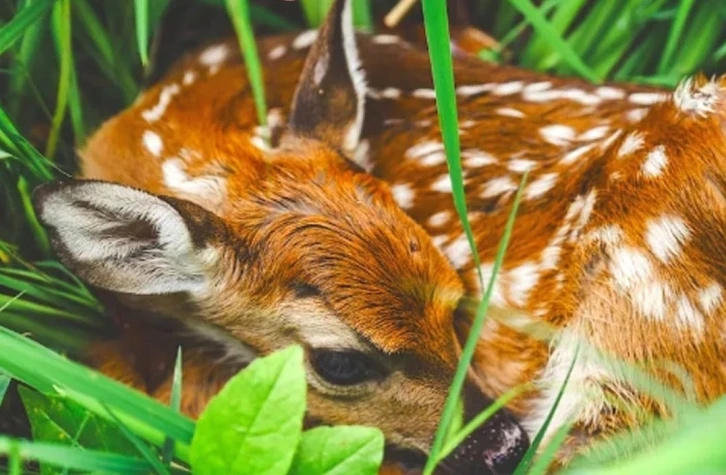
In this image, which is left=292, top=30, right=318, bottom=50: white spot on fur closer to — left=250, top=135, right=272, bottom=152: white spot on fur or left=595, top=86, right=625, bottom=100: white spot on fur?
left=250, top=135, right=272, bottom=152: white spot on fur

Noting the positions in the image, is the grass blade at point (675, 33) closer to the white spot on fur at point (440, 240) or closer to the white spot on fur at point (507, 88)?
the white spot on fur at point (507, 88)

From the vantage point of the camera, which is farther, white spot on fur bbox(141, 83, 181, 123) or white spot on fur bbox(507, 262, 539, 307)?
white spot on fur bbox(141, 83, 181, 123)

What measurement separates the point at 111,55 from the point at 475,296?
90cm

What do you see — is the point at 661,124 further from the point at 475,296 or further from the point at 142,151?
the point at 142,151

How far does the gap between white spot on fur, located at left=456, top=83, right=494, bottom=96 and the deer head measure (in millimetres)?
398

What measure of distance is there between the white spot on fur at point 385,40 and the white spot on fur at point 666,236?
2.64 feet

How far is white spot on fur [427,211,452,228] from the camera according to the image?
2.09 m

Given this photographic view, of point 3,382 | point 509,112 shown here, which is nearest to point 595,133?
point 509,112

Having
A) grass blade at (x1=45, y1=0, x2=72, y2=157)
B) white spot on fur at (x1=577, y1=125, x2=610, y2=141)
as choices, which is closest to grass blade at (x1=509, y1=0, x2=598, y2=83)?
white spot on fur at (x1=577, y1=125, x2=610, y2=141)

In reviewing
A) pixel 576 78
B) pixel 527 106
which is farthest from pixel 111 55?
pixel 576 78

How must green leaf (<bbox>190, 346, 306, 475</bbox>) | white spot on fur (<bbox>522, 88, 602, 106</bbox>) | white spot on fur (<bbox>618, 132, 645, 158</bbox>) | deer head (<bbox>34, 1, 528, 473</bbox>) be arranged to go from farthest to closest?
white spot on fur (<bbox>522, 88, 602, 106</bbox>), white spot on fur (<bbox>618, 132, 645, 158</bbox>), deer head (<bbox>34, 1, 528, 473</bbox>), green leaf (<bbox>190, 346, 306, 475</bbox>)

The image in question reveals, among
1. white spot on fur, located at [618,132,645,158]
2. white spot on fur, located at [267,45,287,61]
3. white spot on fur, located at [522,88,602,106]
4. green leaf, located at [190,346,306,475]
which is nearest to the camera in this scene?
green leaf, located at [190,346,306,475]

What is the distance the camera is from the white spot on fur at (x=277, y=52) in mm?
2354

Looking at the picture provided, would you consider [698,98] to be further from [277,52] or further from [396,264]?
[277,52]
